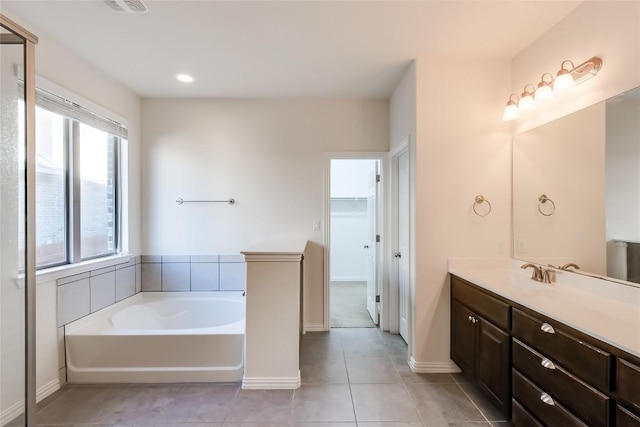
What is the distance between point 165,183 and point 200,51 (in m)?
1.50

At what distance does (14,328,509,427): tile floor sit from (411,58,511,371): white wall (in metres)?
0.34

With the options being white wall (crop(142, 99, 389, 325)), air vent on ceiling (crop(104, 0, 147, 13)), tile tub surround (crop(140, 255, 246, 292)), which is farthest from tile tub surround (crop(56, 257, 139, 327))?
air vent on ceiling (crop(104, 0, 147, 13))

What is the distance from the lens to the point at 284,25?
6.36 ft

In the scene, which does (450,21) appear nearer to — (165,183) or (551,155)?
(551,155)

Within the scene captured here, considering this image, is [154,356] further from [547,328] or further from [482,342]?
[547,328]

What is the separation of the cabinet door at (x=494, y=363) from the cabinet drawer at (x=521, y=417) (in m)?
0.04

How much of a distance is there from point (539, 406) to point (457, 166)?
159 cm

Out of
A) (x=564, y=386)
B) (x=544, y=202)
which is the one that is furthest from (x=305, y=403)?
(x=544, y=202)

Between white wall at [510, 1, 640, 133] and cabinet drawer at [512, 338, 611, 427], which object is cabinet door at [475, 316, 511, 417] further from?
white wall at [510, 1, 640, 133]

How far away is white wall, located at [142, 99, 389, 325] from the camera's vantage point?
3.16m

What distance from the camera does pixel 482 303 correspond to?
6.21 ft

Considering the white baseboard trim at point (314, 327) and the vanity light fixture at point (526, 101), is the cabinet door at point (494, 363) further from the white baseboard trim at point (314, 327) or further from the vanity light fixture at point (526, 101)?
the white baseboard trim at point (314, 327)

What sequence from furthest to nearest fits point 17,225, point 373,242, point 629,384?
point 373,242, point 17,225, point 629,384

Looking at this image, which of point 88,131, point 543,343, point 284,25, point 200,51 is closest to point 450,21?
point 284,25
